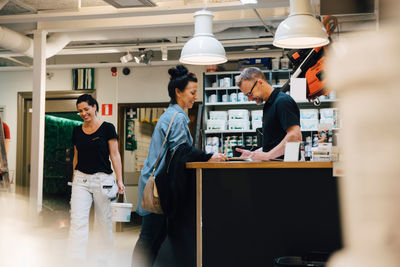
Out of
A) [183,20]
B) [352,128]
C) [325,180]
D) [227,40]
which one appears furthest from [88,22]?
[352,128]

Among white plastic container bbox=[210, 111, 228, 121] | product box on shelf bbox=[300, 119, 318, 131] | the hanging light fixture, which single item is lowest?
product box on shelf bbox=[300, 119, 318, 131]

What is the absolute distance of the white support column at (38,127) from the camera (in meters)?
7.04

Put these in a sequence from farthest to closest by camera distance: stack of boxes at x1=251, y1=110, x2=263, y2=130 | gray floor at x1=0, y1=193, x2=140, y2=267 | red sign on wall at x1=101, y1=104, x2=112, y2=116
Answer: red sign on wall at x1=101, y1=104, x2=112, y2=116
stack of boxes at x1=251, y1=110, x2=263, y2=130
gray floor at x1=0, y1=193, x2=140, y2=267

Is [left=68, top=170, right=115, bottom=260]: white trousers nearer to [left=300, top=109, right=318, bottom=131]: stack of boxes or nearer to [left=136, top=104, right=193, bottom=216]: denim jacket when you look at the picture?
[left=136, top=104, right=193, bottom=216]: denim jacket

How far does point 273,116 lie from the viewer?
3707 mm

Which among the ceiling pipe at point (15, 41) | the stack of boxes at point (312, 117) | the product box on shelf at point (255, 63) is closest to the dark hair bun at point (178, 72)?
the ceiling pipe at point (15, 41)

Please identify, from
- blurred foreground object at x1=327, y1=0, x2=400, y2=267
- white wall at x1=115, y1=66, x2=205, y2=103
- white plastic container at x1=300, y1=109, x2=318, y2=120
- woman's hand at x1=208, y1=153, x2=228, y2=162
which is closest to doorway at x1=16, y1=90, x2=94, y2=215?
white wall at x1=115, y1=66, x2=205, y2=103

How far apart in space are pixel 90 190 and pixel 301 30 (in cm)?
249

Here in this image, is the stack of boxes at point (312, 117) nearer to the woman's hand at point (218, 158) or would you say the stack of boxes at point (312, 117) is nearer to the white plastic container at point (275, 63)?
the white plastic container at point (275, 63)

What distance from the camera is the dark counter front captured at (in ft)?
8.87

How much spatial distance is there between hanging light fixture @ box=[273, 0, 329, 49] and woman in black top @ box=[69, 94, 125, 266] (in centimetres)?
211

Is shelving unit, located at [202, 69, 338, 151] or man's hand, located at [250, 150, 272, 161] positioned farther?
shelving unit, located at [202, 69, 338, 151]

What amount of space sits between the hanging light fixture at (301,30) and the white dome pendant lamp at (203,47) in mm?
899

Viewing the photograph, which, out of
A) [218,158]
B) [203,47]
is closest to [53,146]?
[203,47]
